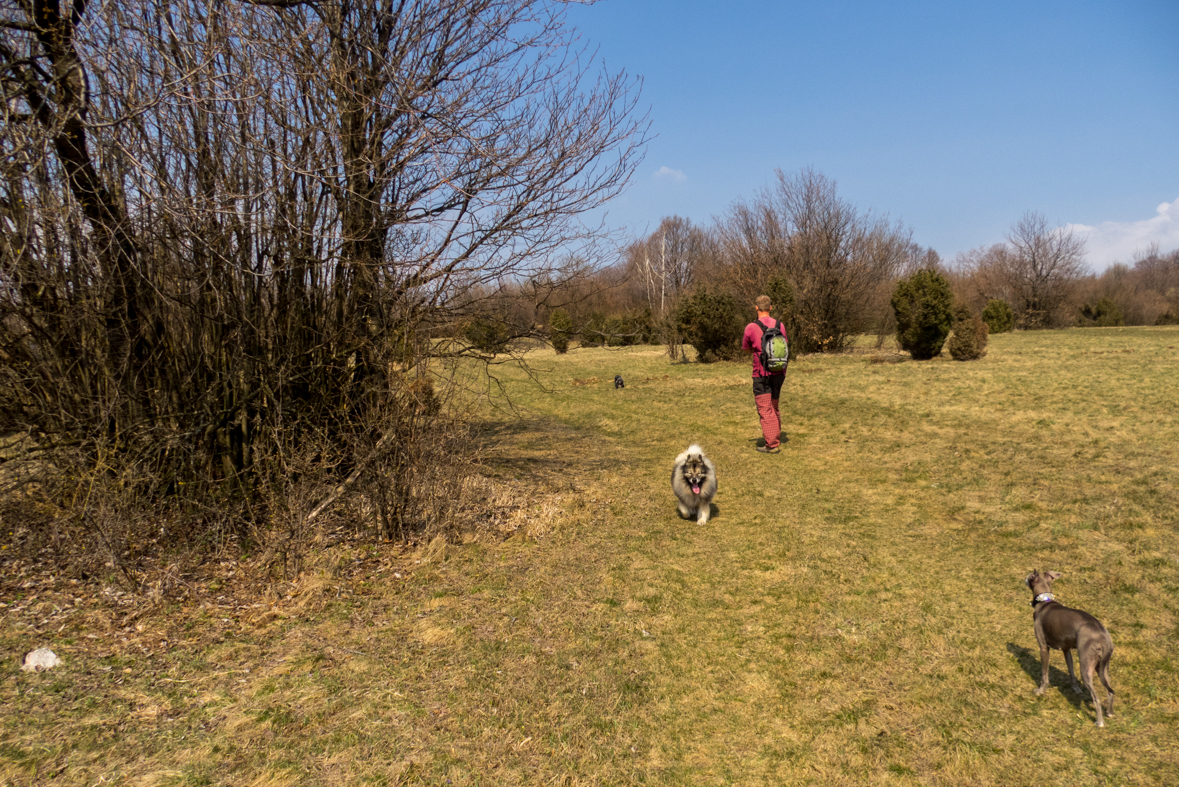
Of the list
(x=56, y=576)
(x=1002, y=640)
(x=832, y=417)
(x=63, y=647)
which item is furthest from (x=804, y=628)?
(x=832, y=417)

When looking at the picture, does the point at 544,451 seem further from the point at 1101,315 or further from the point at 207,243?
the point at 1101,315

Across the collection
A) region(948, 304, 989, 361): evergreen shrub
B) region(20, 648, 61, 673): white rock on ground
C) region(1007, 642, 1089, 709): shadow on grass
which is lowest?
region(1007, 642, 1089, 709): shadow on grass

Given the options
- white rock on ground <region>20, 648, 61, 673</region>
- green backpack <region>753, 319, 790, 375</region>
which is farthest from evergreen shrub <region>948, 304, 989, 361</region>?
white rock on ground <region>20, 648, 61, 673</region>

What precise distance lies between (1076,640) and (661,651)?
2319mm

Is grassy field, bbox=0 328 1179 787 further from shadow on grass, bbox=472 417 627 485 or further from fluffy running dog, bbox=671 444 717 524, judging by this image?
shadow on grass, bbox=472 417 627 485

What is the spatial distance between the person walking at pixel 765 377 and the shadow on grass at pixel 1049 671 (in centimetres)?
544

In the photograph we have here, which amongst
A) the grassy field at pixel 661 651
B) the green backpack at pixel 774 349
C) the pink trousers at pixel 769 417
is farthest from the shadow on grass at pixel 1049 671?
the pink trousers at pixel 769 417

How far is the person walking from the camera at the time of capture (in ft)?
30.3

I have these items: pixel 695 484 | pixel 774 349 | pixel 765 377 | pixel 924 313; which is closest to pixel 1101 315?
pixel 924 313

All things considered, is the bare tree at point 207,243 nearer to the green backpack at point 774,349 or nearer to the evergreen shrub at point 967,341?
the green backpack at point 774,349

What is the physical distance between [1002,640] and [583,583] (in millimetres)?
3026

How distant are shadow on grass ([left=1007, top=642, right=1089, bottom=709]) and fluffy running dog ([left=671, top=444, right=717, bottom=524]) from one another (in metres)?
3.04

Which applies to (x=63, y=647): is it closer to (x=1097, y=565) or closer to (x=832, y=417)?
(x=1097, y=565)

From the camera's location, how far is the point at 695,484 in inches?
264
